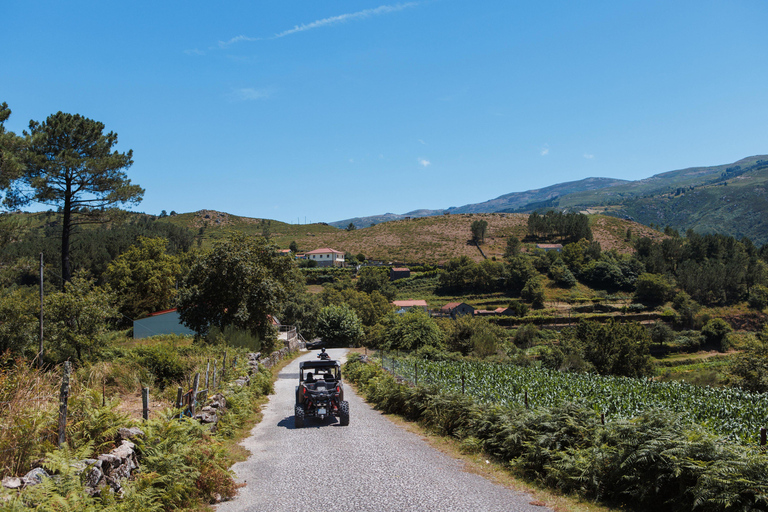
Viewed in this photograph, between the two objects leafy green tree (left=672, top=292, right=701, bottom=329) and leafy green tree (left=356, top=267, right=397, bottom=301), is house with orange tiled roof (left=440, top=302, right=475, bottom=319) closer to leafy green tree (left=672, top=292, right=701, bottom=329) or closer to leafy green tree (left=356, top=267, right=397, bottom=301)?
leafy green tree (left=356, top=267, right=397, bottom=301)

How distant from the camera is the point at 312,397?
13.0 m

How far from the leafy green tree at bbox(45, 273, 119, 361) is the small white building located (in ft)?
324

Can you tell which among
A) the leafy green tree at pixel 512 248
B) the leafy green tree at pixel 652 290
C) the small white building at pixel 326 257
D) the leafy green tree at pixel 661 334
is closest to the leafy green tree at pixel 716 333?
the leafy green tree at pixel 661 334

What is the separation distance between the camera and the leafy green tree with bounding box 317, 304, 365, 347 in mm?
53344

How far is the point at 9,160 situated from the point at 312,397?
1970 centimetres

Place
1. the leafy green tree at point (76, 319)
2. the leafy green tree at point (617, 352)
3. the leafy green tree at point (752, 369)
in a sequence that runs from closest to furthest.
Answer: the leafy green tree at point (76, 319) → the leafy green tree at point (752, 369) → the leafy green tree at point (617, 352)

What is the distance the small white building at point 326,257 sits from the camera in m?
120

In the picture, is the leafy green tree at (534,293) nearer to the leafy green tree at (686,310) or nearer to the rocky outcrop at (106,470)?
the leafy green tree at (686,310)

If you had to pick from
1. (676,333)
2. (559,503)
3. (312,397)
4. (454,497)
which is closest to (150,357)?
(312,397)

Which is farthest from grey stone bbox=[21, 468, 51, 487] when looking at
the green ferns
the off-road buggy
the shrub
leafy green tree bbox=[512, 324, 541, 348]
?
leafy green tree bbox=[512, 324, 541, 348]

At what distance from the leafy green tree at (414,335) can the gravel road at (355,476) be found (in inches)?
782

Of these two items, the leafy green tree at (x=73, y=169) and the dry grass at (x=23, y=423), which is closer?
the dry grass at (x=23, y=423)

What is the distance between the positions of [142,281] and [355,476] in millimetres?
46602

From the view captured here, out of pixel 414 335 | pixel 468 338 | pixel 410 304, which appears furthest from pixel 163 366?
pixel 410 304
